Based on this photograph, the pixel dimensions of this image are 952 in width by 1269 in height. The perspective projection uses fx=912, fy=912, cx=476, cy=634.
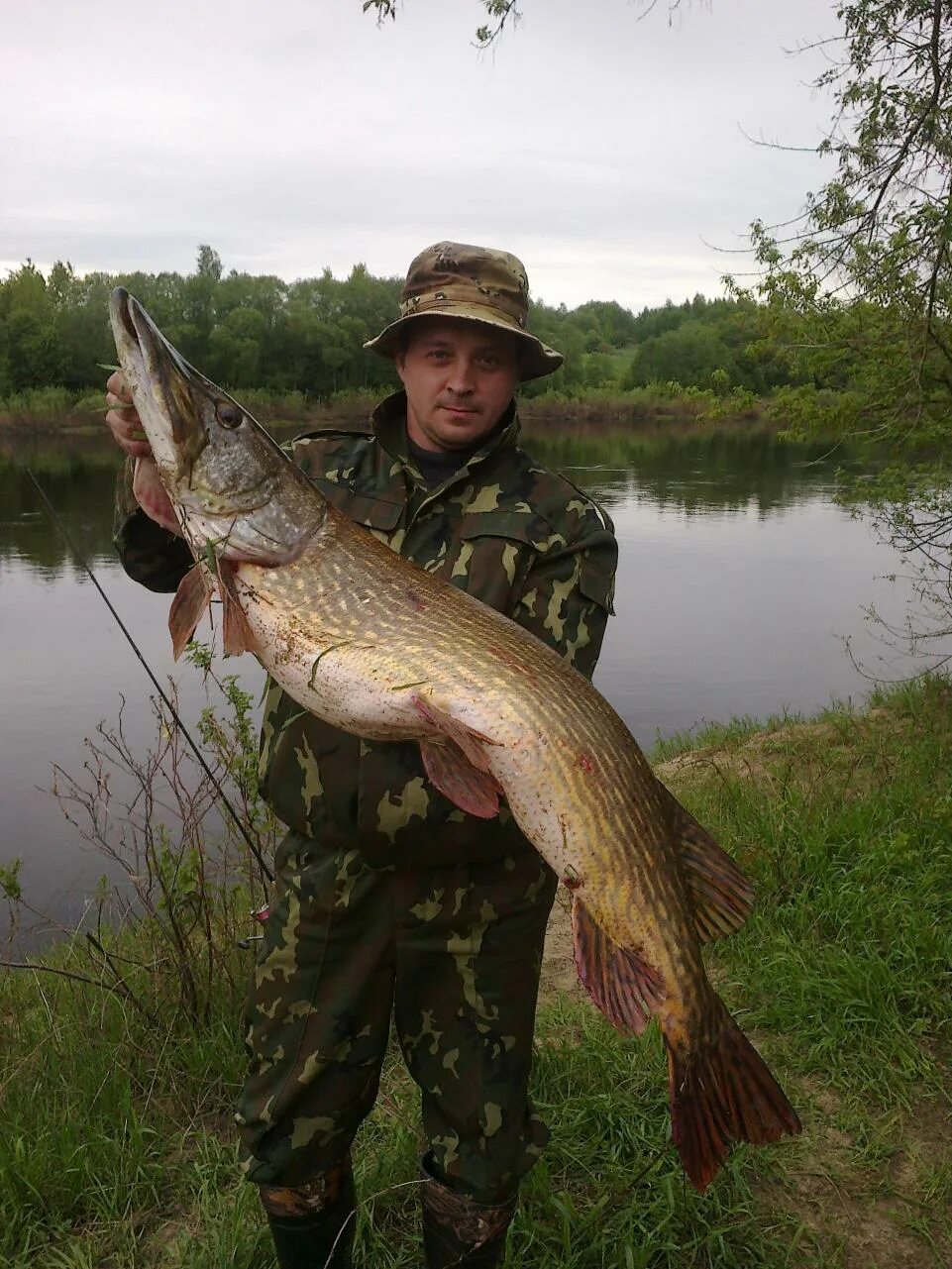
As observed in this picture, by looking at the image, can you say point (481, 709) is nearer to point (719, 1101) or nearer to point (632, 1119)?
point (719, 1101)

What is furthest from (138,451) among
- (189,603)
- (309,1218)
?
(309,1218)

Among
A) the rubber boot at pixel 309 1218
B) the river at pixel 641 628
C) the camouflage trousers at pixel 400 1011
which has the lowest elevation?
the river at pixel 641 628

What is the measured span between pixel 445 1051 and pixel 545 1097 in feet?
3.51

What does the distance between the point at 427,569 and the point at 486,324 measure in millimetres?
625

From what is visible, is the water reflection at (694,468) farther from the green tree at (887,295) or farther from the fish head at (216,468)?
the fish head at (216,468)

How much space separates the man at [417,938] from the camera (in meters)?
1.99

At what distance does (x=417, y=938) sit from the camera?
2006mm

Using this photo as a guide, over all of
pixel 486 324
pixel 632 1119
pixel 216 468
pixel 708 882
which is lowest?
pixel 632 1119

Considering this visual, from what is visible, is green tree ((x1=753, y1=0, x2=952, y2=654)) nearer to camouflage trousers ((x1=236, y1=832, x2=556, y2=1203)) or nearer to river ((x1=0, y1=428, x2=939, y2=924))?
river ((x1=0, y1=428, x2=939, y2=924))

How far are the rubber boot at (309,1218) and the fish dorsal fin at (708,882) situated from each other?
3.39 feet

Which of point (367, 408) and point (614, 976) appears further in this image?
point (367, 408)

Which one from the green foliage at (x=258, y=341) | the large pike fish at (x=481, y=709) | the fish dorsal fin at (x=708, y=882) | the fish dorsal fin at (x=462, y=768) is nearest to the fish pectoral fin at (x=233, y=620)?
the large pike fish at (x=481, y=709)

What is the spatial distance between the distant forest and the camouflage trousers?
45.3 feet

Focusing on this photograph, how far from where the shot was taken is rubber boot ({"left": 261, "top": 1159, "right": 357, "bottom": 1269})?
2.05 m
